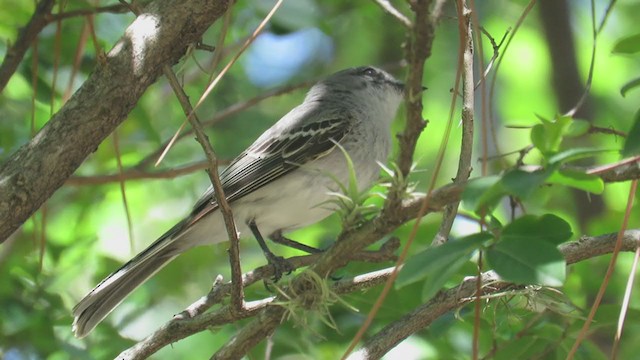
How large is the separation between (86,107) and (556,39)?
4.09 m

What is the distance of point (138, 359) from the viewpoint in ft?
9.52

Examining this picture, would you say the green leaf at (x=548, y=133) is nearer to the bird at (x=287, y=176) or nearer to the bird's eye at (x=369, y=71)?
the bird at (x=287, y=176)

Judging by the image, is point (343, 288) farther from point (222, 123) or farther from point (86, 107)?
point (222, 123)

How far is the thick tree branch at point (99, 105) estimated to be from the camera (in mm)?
2788

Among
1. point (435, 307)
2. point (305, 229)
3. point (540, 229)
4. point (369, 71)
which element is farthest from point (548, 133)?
point (305, 229)

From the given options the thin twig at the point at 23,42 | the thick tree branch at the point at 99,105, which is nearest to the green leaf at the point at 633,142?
the thick tree branch at the point at 99,105

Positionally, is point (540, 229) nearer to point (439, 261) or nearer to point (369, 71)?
point (439, 261)

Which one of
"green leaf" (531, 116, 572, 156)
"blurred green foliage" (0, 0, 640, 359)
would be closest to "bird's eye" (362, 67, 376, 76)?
"blurred green foliage" (0, 0, 640, 359)

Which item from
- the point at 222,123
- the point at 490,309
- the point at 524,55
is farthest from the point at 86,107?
the point at 524,55

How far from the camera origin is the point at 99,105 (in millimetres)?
2852

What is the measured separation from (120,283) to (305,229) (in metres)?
2.03

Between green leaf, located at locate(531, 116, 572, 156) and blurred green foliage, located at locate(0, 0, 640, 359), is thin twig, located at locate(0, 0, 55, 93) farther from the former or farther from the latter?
green leaf, located at locate(531, 116, 572, 156)

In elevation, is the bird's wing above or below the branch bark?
above

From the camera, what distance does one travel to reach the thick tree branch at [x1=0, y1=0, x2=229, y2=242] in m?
2.79
